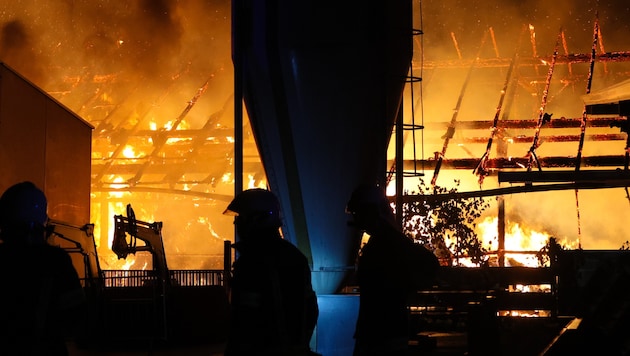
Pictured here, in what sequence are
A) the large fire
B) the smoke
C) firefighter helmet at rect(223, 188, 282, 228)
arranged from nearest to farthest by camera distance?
firefighter helmet at rect(223, 188, 282, 228)
the large fire
the smoke

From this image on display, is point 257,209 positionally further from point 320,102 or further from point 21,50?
point 21,50

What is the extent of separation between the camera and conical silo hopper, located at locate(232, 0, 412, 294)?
9.02 metres

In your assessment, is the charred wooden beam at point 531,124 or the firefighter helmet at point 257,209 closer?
the firefighter helmet at point 257,209

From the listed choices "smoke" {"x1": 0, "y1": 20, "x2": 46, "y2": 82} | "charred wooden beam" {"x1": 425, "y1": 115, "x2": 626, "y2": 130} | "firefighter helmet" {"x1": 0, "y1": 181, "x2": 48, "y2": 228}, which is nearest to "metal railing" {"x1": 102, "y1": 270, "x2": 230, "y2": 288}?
"firefighter helmet" {"x1": 0, "y1": 181, "x2": 48, "y2": 228}

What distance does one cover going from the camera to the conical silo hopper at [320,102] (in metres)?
9.02

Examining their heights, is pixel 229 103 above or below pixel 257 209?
above

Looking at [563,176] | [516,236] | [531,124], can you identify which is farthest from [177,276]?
[516,236]

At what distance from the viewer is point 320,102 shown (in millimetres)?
9016

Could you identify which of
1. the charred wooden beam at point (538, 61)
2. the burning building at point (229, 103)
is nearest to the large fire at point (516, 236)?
the burning building at point (229, 103)

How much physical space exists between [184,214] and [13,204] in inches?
1105

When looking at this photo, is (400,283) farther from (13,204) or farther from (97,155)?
(97,155)

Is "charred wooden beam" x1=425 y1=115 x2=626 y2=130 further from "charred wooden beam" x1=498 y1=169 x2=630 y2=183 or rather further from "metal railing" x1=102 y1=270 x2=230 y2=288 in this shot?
"metal railing" x1=102 y1=270 x2=230 y2=288

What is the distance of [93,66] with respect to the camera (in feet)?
114

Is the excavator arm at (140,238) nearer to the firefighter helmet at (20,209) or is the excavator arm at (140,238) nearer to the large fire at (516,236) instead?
the firefighter helmet at (20,209)
